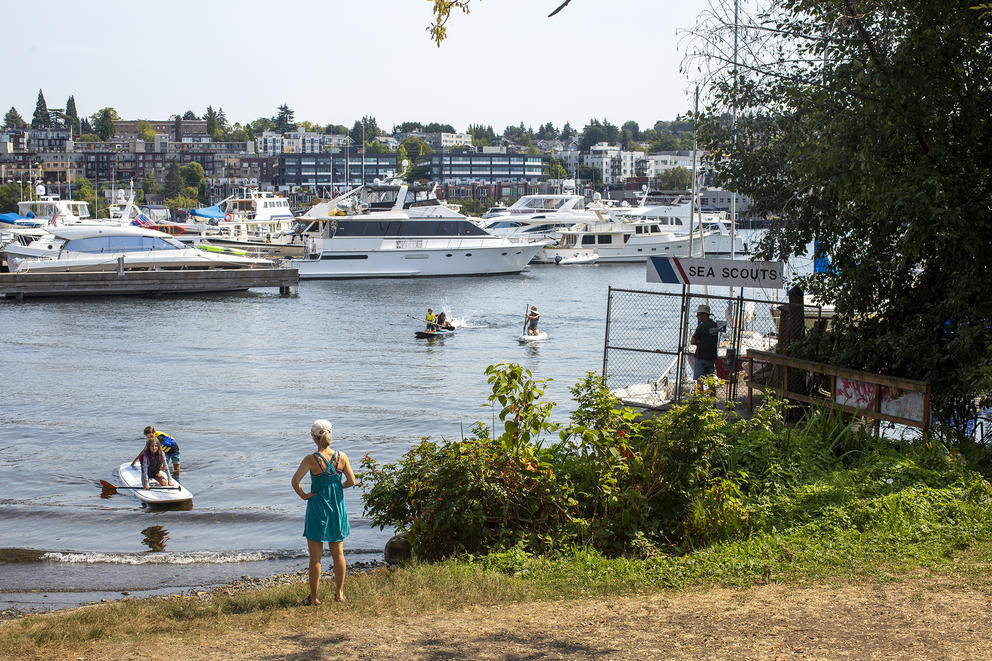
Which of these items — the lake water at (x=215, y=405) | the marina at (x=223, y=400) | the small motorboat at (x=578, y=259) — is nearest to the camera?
the lake water at (x=215, y=405)

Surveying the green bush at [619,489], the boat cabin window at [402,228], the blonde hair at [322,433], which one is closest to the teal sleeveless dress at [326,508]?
the blonde hair at [322,433]

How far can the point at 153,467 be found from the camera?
15828mm

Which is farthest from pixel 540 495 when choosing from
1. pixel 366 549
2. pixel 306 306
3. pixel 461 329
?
pixel 306 306

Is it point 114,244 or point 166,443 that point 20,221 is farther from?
point 166,443

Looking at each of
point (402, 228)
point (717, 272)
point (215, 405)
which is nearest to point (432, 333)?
point (215, 405)

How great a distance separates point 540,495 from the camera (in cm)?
952

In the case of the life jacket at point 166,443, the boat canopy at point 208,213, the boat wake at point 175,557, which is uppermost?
the boat canopy at point 208,213

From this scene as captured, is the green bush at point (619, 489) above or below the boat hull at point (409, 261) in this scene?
below

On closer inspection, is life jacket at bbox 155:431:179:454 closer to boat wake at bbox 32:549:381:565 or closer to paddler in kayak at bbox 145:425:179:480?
paddler in kayak at bbox 145:425:179:480

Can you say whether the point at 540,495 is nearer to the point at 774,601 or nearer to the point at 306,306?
the point at 774,601

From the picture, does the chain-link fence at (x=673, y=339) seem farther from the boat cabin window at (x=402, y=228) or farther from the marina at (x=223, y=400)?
the boat cabin window at (x=402, y=228)

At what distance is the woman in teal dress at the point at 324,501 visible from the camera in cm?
822

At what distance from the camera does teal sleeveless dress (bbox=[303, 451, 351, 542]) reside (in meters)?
8.29

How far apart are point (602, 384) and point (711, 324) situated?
632 cm
